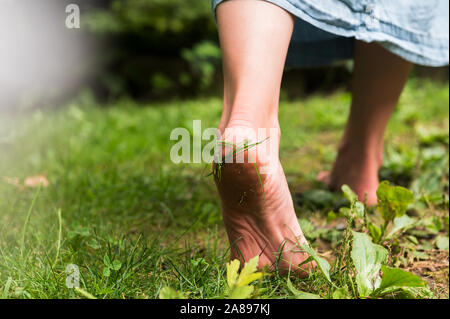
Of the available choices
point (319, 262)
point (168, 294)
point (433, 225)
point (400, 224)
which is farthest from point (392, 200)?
point (168, 294)

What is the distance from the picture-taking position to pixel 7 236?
3.63ft

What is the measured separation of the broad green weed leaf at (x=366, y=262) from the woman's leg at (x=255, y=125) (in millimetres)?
117

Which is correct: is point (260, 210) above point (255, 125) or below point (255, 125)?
below

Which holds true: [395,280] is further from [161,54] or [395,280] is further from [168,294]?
[161,54]

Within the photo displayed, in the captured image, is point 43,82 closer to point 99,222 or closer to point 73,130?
point 73,130

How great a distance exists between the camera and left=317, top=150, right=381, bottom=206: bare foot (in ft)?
5.12

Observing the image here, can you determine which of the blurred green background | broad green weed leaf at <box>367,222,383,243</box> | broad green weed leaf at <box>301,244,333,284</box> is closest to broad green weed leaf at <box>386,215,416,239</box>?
broad green weed leaf at <box>367,222,383,243</box>

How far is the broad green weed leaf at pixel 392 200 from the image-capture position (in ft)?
3.66

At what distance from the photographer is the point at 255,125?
0.90m

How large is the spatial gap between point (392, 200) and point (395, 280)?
308mm

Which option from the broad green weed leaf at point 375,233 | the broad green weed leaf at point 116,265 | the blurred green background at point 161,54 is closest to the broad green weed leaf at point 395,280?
the broad green weed leaf at point 375,233

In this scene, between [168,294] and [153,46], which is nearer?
[168,294]

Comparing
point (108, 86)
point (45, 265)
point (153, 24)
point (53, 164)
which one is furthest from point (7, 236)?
point (108, 86)

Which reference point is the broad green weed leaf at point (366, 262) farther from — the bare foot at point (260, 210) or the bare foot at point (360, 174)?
the bare foot at point (360, 174)
